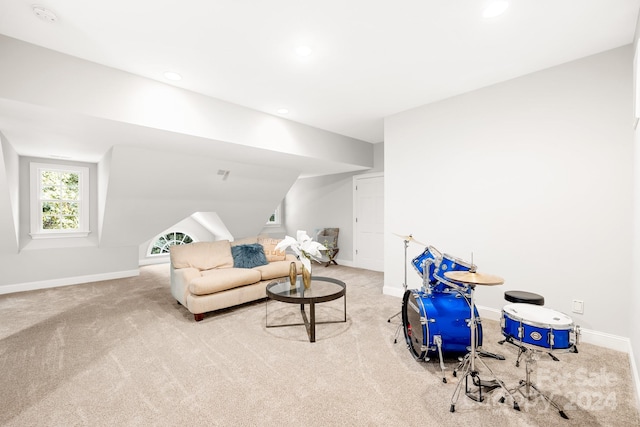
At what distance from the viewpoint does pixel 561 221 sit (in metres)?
2.84

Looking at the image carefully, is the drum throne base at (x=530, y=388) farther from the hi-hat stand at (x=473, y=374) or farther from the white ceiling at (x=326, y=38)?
the white ceiling at (x=326, y=38)

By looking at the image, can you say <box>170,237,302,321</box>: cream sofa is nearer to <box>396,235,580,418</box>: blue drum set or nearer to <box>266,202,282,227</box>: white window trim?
<box>396,235,580,418</box>: blue drum set

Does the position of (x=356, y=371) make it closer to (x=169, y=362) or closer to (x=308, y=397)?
(x=308, y=397)

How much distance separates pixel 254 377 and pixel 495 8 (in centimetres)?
317

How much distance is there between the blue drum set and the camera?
5.58ft

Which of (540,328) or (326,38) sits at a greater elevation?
(326,38)

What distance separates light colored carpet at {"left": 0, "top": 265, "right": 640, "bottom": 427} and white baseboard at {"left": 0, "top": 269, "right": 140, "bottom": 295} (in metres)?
1.47

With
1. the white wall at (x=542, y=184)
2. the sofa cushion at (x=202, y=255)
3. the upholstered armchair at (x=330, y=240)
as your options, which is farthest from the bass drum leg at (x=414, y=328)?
the upholstered armchair at (x=330, y=240)

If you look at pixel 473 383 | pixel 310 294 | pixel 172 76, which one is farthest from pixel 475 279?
pixel 172 76

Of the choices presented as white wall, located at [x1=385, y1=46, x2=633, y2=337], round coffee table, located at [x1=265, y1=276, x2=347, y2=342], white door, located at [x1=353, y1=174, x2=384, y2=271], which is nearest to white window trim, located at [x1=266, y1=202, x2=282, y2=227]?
white door, located at [x1=353, y1=174, x2=384, y2=271]

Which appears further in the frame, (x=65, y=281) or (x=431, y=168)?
(x=65, y=281)

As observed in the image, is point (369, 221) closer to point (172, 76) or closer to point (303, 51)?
point (303, 51)

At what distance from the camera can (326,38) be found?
7.86ft

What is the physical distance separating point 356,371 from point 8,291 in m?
5.43
